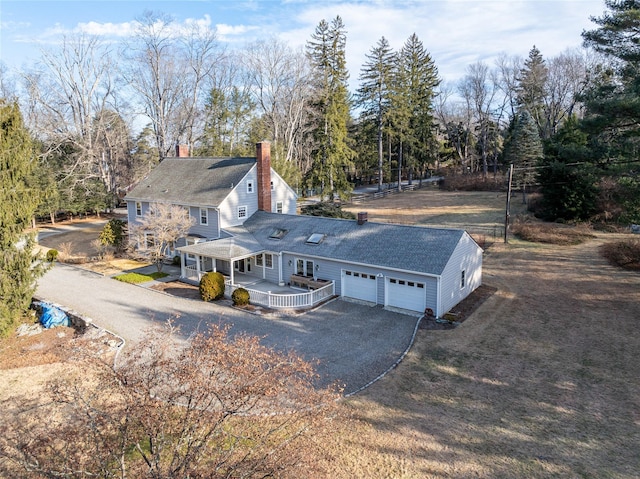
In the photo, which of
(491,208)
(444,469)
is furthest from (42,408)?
(491,208)

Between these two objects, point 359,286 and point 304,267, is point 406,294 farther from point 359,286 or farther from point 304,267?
point 304,267

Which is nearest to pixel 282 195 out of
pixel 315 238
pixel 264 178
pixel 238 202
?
pixel 264 178

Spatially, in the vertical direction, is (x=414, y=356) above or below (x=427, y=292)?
below

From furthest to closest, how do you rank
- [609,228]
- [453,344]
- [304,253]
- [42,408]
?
[609,228] < [304,253] < [453,344] < [42,408]

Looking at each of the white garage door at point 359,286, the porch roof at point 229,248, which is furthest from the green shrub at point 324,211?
the white garage door at point 359,286

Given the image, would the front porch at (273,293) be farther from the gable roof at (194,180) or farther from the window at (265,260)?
the gable roof at (194,180)

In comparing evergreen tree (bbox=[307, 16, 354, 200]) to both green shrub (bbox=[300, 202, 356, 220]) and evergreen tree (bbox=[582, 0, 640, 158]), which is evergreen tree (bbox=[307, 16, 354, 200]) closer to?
green shrub (bbox=[300, 202, 356, 220])

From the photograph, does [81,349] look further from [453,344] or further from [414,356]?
[453,344]
